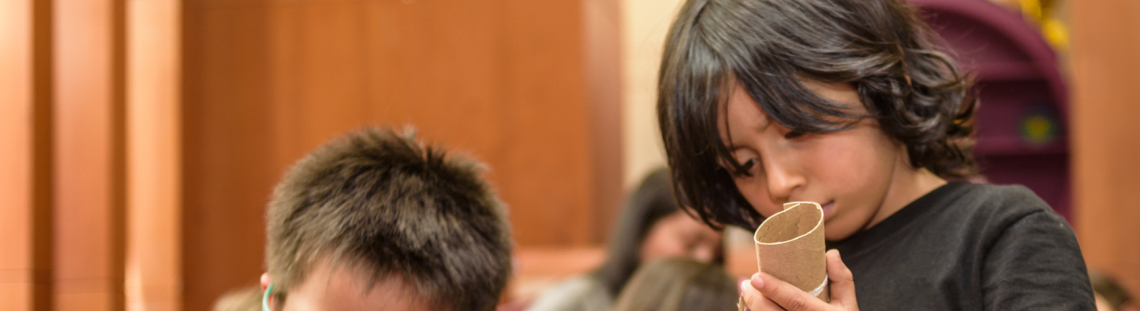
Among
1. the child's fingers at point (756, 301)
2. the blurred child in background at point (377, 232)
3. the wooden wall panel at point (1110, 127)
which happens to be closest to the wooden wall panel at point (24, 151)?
the blurred child in background at point (377, 232)

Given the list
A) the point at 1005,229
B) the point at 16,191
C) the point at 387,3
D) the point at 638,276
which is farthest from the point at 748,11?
the point at 387,3

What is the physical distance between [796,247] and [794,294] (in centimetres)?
4

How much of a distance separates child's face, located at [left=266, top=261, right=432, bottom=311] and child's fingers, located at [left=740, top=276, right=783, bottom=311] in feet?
1.06

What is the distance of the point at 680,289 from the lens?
139cm

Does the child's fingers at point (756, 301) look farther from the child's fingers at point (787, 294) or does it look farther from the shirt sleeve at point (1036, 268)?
the shirt sleeve at point (1036, 268)

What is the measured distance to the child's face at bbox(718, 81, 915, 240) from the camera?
77 centimetres

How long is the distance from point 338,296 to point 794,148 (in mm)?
440

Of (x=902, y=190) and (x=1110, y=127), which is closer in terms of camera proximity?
(x=902, y=190)

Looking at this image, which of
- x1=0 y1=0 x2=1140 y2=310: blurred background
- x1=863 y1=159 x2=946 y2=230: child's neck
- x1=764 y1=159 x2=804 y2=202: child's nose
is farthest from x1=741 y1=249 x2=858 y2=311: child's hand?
x1=0 y1=0 x2=1140 y2=310: blurred background

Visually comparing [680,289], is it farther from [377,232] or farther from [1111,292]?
[1111,292]

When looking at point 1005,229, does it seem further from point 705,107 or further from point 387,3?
point 387,3

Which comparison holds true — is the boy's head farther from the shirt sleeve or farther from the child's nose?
the shirt sleeve

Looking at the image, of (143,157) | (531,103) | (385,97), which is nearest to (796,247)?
(143,157)

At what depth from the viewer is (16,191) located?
0.64m
